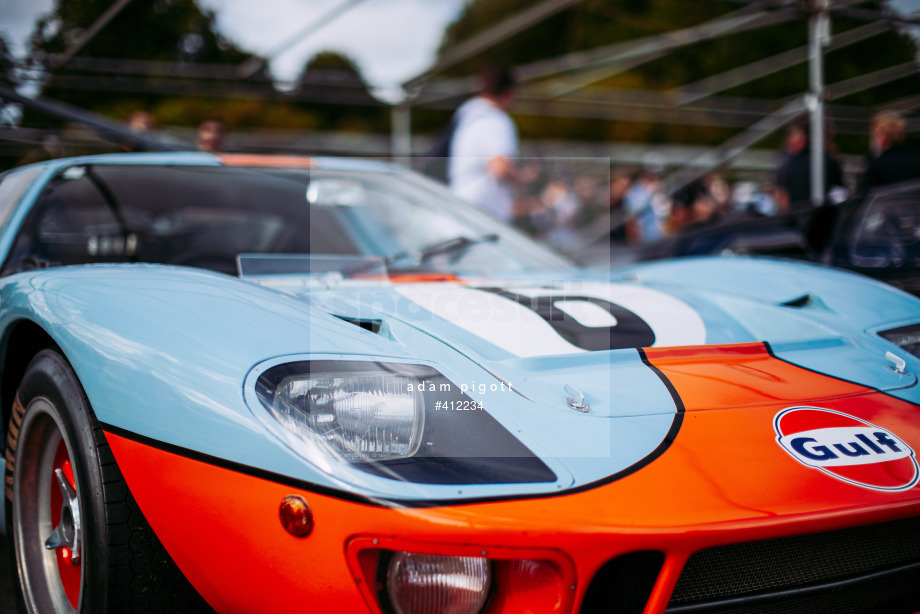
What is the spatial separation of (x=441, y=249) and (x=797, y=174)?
401 cm

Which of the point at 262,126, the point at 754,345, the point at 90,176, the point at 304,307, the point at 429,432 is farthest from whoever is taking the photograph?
the point at 262,126

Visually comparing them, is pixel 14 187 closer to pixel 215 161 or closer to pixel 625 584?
pixel 215 161

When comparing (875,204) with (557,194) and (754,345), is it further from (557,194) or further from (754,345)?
(557,194)

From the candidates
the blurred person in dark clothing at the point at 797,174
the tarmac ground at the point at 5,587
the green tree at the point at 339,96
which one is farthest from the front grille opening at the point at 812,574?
the green tree at the point at 339,96

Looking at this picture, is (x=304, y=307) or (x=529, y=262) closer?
(x=304, y=307)

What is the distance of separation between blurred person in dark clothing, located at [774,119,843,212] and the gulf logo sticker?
14.1 ft

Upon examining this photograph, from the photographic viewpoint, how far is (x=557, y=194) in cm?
692

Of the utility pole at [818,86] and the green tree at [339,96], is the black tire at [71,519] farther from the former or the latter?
the green tree at [339,96]

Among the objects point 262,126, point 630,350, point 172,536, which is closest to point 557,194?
point 630,350

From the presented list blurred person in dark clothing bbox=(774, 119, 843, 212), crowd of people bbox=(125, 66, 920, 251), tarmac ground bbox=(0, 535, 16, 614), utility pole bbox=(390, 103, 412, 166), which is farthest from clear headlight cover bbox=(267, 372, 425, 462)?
utility pole bbox=(390, 103, 412, 166)

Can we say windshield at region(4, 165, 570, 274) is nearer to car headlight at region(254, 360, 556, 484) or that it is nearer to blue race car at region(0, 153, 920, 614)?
blue race car at region(0, 153, 920, 614)

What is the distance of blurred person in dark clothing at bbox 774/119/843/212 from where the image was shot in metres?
5.18

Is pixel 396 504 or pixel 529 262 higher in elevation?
pixel 529 262

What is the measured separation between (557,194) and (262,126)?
365 inches
